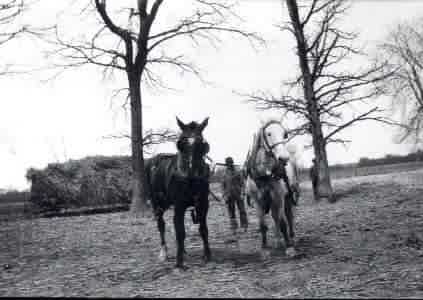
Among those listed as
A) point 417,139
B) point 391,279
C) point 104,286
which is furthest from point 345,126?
point 417,139

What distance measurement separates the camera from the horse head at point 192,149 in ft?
25.2

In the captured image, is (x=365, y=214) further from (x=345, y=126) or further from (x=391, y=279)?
(x=391, y=279)

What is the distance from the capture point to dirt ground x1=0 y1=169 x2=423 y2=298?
20.9 ft

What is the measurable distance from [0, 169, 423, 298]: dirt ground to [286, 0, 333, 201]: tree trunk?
4575 millimetres

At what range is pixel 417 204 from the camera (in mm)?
14406

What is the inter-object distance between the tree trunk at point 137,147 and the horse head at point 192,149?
10.3 m

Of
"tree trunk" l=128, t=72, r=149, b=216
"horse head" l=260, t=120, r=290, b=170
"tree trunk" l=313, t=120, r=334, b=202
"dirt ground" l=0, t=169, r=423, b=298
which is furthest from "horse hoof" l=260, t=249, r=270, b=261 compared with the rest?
"tree trunk" l=313, t=120, r=334, b=202

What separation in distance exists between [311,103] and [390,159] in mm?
41458

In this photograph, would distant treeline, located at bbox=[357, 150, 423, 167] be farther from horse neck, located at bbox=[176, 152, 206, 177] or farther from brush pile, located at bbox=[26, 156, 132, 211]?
horse neck, located at bbox=[176, 152, 206, 177]

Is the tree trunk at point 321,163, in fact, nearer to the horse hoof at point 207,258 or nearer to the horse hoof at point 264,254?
the horse hoof at point 264,254

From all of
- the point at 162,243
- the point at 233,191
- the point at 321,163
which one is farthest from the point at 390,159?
the point at 162,243

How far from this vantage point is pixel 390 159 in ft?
184

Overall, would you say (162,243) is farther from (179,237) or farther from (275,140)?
(275,140)

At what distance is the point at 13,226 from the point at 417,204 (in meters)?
13.9
